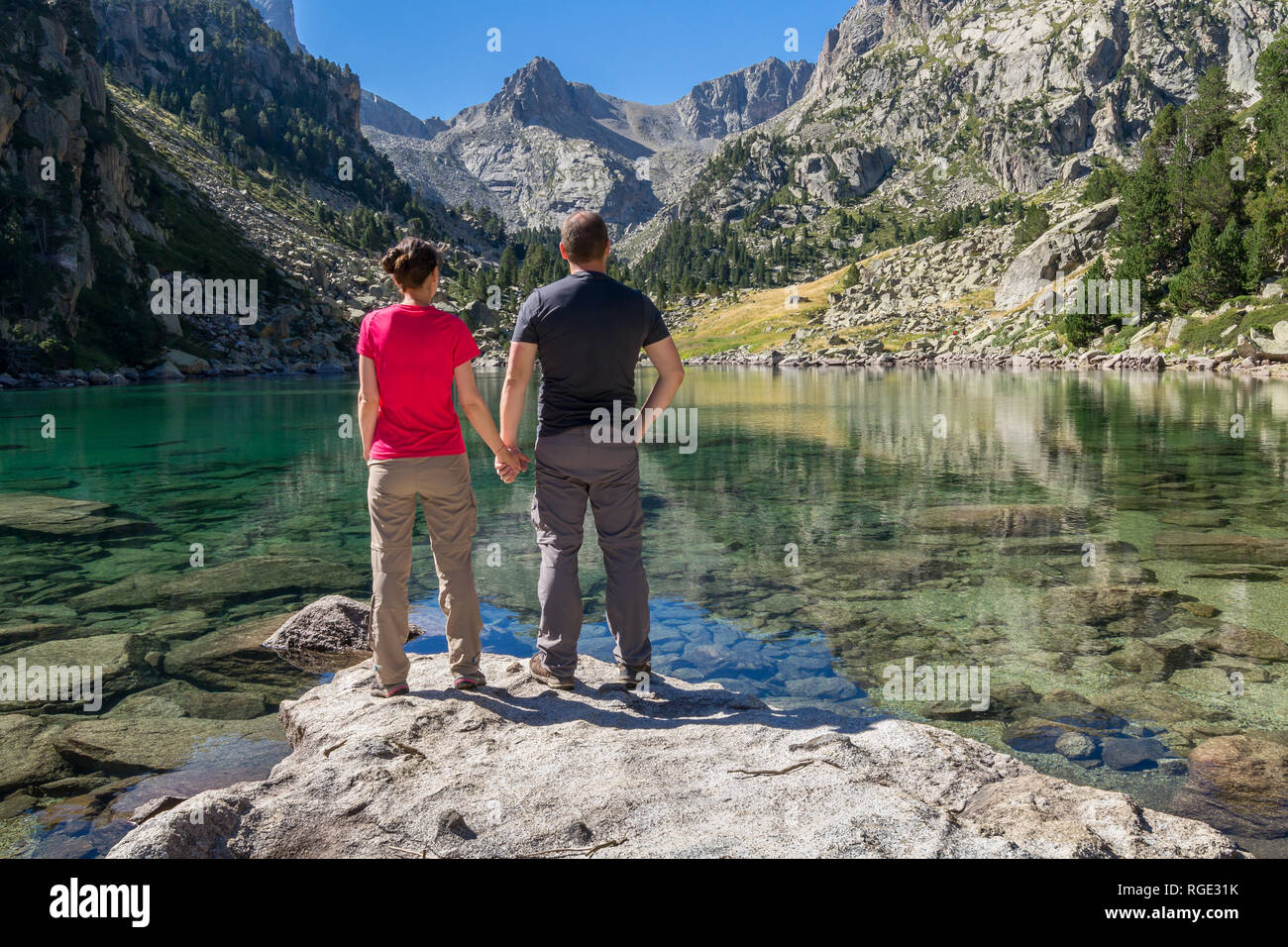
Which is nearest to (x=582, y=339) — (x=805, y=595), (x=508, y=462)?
(x=508, y=462)

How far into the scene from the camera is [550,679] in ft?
22.8

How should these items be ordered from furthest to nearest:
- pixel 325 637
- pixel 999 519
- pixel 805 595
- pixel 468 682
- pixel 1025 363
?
1. pixel 1025 363
2. pixel 999 519
3. pixel 805 595
4. pixel 325 637
5. pixel 468 682

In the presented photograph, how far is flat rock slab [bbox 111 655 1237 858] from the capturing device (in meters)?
4.32

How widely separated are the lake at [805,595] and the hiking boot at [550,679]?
2.08m

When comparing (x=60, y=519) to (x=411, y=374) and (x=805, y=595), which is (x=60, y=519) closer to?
(x=411, y=374)

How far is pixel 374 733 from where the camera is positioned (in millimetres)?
5863

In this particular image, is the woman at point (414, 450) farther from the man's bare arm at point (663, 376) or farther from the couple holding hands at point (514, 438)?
the man's bare arm at point (663, 376)

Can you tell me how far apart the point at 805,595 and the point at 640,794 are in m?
6.85

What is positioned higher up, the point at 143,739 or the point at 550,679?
the point at 550,679

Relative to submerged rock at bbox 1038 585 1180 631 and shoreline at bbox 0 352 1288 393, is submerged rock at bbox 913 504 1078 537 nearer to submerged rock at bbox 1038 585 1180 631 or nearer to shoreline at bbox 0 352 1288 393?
submerged rock at bbox 1038 585 1180 631

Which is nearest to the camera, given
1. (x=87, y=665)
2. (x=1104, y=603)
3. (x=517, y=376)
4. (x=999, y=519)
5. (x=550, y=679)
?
(x=517, y=376)
